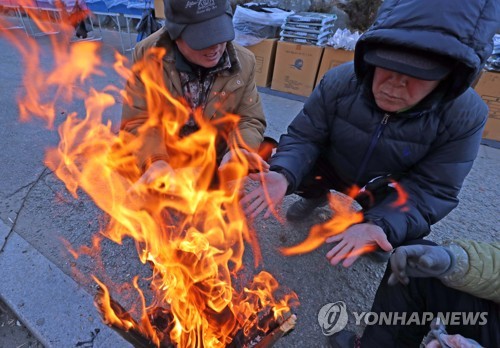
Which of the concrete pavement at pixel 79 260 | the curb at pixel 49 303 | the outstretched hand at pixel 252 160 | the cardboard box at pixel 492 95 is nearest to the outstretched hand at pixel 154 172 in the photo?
the outstretched hand at pixel 252 160

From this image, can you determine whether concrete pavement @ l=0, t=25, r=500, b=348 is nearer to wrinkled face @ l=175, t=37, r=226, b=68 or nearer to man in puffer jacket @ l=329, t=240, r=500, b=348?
man in puffer jacket @ l=329, t=240, r=500, b=348

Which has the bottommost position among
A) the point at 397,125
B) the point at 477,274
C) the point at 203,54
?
the point at 477,274

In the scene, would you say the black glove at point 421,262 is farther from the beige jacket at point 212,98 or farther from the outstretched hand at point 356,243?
the beige jacket at point 212,98

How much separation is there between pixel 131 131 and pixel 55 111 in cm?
288

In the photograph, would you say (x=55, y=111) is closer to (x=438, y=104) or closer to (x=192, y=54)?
(x=192, y=54)

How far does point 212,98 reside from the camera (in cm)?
213

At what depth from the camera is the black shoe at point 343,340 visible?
1690mm

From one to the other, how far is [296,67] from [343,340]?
4405 mm

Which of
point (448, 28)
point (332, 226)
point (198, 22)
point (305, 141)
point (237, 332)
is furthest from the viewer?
point (332, 226)

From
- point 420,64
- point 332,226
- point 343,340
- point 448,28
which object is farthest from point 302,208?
point 448,28

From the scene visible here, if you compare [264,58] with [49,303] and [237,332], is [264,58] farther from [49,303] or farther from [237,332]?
[237,332]

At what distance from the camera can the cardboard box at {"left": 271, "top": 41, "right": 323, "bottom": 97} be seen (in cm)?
499

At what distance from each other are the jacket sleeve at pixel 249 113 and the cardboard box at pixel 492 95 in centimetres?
356

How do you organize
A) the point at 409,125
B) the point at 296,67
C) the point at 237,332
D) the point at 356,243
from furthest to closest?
the point at 296,67 → the point at 409,125 → the point at 356,243 → the point at 237,332
